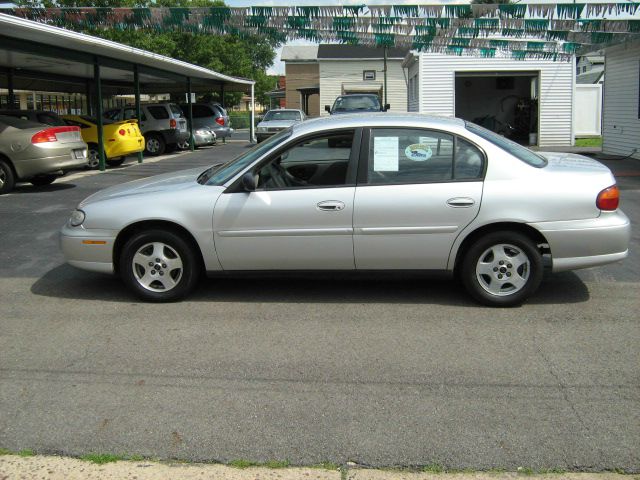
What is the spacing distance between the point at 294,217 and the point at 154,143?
64.9 ft

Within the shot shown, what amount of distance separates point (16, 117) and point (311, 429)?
1217cm

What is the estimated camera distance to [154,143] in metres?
24.7

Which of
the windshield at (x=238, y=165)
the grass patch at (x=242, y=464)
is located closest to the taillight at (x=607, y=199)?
the windshield at (x=238, y=165)

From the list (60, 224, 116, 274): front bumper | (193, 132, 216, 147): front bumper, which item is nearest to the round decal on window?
(60, 224, 116, 274): front bumper

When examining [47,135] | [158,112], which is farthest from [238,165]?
[158,112]

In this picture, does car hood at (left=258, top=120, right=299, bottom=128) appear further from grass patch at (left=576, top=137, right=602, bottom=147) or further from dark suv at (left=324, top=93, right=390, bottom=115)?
grass patch at (left=576, top=137, right=602, bottom=147)

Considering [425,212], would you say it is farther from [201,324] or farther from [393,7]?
[393,7]

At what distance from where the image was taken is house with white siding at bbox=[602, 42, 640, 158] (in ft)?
61.8

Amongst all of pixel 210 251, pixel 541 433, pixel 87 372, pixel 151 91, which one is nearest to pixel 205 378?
pixel 87 372

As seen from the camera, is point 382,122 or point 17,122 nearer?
point 382,122

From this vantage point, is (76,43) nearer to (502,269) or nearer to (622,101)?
(502,269)

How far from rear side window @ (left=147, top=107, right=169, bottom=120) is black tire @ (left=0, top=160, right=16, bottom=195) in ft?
37.8

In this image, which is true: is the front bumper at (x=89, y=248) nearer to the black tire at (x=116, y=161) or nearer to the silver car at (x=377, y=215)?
the silver car at (x=377, y=215)

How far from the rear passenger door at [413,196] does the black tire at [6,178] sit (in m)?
9.25
